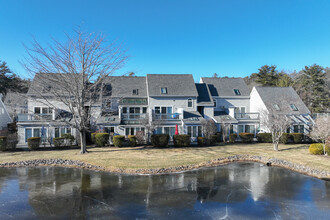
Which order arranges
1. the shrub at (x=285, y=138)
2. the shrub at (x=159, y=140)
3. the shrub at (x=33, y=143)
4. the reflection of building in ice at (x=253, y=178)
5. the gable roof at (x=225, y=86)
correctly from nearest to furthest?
the reflection of building in ice at (x=253, y=178) < the shrub at (x=33, y=143) < the shrub at (x=159, y=140) < the shrub at (x=285, y=138) < the gable roof at (x=225, y=86)

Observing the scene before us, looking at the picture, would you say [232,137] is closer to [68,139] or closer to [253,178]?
[253,178]

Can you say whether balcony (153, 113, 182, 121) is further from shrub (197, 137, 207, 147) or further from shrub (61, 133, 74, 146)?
shrub (61, 133, 74, 146)

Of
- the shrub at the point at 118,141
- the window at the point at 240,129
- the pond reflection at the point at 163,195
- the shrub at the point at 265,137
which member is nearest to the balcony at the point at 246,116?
the window at the point at 240,129

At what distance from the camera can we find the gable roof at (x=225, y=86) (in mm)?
29469

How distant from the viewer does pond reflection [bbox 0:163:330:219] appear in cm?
780

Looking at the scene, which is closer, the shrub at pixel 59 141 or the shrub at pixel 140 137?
the shrub at pixel 59 141

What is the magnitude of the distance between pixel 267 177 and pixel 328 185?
3127 millimetres

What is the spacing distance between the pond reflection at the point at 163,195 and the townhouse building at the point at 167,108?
30.4 ft

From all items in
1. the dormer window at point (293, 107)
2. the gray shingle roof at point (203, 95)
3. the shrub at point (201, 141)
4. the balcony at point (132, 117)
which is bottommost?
the shrub at point (201, 141)

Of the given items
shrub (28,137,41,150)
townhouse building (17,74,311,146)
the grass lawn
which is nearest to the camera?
the grass lawn

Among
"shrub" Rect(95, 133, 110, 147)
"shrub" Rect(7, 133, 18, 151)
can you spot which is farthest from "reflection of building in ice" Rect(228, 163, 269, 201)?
"shrub" Rect(7, 133, 18, 151)

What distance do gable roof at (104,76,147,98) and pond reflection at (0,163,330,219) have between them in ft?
47.1

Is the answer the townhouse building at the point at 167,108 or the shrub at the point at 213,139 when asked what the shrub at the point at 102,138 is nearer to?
the townhouse building at the point at 167,108

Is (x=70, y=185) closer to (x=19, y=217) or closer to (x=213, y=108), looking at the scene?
(x=19, y=217)
